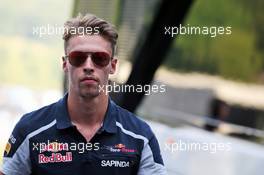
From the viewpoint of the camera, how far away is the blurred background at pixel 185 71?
4965 millimetres

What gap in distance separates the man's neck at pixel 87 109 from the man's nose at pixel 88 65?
0.32 feet

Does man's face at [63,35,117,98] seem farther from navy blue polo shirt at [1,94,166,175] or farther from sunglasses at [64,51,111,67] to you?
navy blue polo shirt at [1,94,166,175]

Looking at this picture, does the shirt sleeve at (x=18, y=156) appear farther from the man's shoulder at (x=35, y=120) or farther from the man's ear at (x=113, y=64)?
the man's ear at (x=113, y=64)

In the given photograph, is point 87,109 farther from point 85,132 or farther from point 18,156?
point 18,156

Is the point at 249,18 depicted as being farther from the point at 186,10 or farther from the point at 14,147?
the point at 14,147

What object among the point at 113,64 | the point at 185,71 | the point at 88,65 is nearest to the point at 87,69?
the point at 88,65

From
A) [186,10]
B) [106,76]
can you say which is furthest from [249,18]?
[106,76]

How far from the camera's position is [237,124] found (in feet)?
17.7

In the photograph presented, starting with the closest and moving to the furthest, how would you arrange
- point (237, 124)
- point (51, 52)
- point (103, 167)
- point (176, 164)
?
point (103, 167), point (176, 164), point (237, 124), point (51, 52)

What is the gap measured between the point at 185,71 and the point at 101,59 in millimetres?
3857

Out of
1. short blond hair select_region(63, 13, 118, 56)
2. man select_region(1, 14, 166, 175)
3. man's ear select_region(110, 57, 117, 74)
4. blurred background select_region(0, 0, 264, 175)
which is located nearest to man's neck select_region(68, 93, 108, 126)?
man select_region(1, 14, 166, 175)

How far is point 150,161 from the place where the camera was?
242 cm

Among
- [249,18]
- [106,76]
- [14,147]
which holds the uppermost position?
[249,18]

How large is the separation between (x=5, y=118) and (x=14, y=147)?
202 inches
